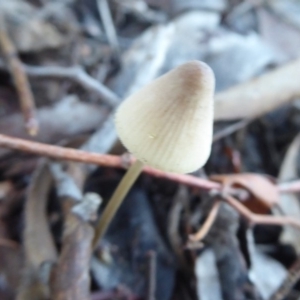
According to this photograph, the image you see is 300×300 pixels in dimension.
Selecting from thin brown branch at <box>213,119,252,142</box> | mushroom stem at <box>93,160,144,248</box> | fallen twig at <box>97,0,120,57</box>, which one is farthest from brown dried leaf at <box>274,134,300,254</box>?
fallen twig at <box>97,0,120,57</box>

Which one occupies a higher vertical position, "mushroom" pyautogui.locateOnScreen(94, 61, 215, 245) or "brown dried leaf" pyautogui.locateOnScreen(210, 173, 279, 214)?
"mushroom" pyautogui.locateOnScreen(94, 61, 215, 245)

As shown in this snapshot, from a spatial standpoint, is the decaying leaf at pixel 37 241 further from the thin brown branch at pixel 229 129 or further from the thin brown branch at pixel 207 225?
the thin brown branch at pixel 229 129

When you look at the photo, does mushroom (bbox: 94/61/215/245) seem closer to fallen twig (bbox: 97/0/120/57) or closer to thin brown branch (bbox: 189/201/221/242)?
thin brown branch (bbox: 189/201/221/242)

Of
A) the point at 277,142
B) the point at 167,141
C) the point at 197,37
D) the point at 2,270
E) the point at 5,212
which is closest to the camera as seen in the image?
the point at 167,141

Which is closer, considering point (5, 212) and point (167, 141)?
point (167, 141)

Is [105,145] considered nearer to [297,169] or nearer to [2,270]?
[2,270]

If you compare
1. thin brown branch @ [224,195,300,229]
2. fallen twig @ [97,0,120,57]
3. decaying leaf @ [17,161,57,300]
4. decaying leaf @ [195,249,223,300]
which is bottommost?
decaying leaf @ [195,249,223,300]

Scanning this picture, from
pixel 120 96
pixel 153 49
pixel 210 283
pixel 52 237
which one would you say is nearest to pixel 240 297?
pixel 210 283

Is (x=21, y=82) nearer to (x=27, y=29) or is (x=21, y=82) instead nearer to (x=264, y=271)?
(x=27, y=29)
